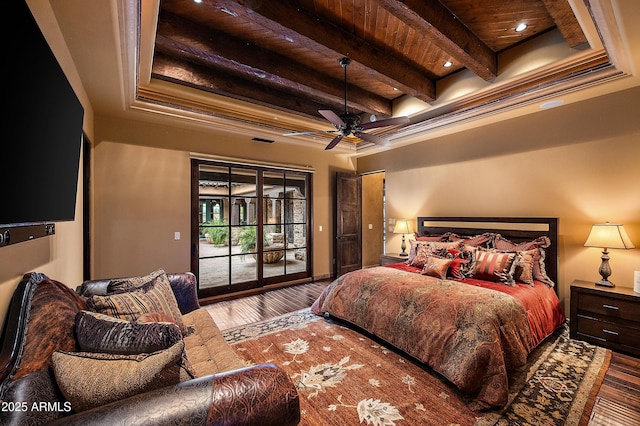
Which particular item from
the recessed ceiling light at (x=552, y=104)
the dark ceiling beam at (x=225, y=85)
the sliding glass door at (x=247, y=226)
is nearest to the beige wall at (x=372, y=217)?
the sliding glass door at (x=247, y=226)

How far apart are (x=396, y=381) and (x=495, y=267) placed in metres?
1.75

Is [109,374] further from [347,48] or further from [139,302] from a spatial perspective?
[347,48]

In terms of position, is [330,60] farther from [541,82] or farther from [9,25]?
[9,25]

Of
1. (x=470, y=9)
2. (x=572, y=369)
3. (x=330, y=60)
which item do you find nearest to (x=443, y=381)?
(x=572, y=369)

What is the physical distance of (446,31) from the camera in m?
2.35

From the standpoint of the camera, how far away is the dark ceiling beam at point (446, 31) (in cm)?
206

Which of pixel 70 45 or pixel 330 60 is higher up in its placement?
→ pixel 330 60

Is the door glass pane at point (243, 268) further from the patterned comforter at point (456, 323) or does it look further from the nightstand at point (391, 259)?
the nightstand at point (391, 259)

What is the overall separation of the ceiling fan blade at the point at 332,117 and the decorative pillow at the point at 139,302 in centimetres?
217

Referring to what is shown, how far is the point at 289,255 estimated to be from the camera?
526 centimetres

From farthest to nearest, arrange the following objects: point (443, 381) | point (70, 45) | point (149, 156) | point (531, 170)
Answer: point (149, 156), point (531, 170), point (443, 381), point (70, 45)

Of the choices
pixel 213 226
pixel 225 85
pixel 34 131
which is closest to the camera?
pixel 34 131

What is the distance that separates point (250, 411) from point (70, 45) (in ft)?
8.82

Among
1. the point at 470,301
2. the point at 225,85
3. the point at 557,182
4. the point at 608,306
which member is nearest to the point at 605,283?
the point at 608,306
